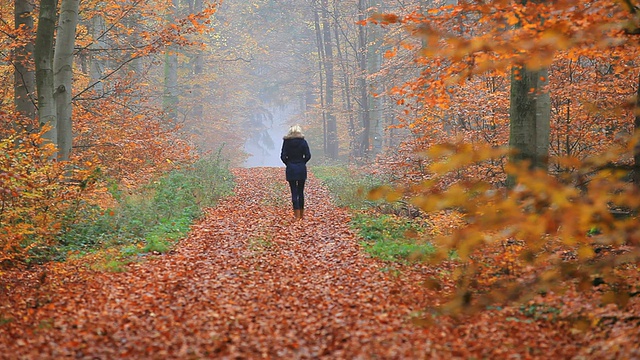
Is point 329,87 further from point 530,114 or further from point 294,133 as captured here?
point 530,114

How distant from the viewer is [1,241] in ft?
26.3

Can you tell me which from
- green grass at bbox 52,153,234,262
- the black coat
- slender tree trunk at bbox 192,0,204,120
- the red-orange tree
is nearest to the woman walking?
the black coat

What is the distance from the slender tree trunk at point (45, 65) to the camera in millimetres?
10156

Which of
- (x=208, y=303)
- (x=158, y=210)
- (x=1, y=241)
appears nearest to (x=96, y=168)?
(x=158, y=210)

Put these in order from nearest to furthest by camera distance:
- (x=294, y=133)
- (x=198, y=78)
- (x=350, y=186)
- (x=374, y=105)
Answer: (x=294, y=133), (x=350, y=186), (x=374, y=105), (x=198, y=78)

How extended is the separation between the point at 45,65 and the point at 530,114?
9045 millimetres

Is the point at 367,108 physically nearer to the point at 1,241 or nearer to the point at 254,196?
the point at 254,196

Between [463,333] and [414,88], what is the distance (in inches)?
145

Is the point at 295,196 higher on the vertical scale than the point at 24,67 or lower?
lower

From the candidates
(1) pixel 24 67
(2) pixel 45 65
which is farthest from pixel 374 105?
(2) pixel 45 65

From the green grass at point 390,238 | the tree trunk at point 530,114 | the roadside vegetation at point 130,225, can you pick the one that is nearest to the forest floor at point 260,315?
the green grass at point 390,238

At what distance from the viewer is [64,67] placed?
1106 cm

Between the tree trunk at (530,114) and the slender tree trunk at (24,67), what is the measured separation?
977 cm

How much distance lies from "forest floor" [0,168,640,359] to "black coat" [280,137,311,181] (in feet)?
10.3
